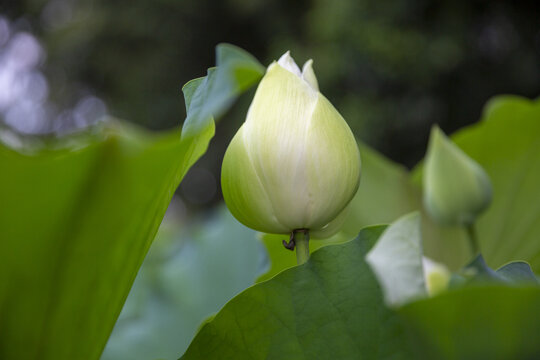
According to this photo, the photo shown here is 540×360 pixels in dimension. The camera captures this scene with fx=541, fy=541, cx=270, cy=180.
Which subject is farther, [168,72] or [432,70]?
[168,72]

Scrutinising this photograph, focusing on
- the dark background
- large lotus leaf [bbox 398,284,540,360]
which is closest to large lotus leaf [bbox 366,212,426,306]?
large lotus leaf [bbox 398,284,540,360]

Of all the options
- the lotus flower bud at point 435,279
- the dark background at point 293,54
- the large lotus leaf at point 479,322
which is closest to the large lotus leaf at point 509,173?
the lotus flower bud at point 435,279

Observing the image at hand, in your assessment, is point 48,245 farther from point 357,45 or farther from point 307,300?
point 357,45

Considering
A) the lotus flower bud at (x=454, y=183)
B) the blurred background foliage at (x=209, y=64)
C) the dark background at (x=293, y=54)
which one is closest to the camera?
the lotus flower bud at (x=454, y=183)

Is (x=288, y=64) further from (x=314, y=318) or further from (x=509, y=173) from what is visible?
(x=509, y=173)

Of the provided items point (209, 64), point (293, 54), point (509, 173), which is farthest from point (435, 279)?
point (209, 64)

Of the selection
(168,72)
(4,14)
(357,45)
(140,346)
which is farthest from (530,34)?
(4,14)

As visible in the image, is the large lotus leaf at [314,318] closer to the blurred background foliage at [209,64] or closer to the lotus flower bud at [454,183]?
the blurred background foliage at [209,64]
